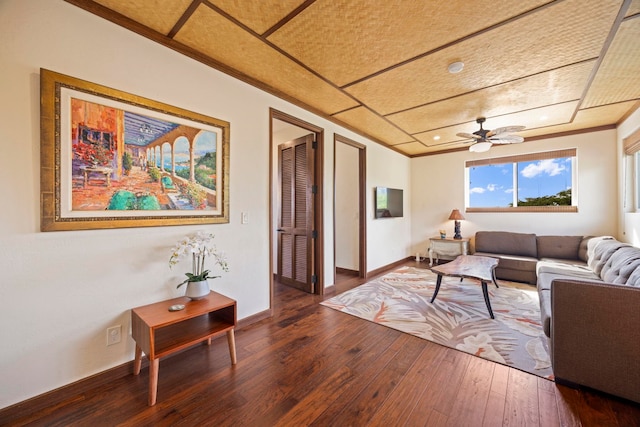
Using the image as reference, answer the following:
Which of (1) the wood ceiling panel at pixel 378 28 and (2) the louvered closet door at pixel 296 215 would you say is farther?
(2) the louvered closet door at pixel 296 215

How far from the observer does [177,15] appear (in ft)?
5.68

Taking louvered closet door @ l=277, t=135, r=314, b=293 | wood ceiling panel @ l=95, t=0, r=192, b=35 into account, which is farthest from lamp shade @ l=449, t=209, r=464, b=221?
wood ceiling panel @ l=95, t=0, r=192, b=35

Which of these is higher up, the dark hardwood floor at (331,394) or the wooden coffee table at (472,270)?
the wooden coffee table at (472,270)

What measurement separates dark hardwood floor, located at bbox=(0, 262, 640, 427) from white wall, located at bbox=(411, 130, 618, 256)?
3.79 m

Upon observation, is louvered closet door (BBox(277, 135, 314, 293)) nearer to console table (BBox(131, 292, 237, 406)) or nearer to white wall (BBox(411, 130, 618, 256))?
console table (BBox(131, 292, 237, 406))

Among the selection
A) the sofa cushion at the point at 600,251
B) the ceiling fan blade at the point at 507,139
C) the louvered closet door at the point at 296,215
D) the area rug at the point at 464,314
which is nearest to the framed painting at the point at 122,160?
the louvered closet door at the point at 296,215

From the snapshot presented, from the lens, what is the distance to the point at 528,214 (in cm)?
462

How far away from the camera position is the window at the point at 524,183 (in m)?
4.38

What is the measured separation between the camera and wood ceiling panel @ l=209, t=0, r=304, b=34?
1.62 meters

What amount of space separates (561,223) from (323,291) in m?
4.36

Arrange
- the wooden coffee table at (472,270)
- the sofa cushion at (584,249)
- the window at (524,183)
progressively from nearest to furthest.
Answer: the wooden coffee table at (472,270), the sofa cushion at (584,249), the window at (524,183)

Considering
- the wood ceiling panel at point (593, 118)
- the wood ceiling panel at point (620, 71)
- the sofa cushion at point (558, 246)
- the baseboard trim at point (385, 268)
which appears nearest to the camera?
the wood ceiling panel at point (620, 71)

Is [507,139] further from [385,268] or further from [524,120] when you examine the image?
[385,268]

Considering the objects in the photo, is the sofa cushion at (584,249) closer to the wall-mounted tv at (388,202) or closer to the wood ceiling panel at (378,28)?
the wall-mounted tv at (388,202)
